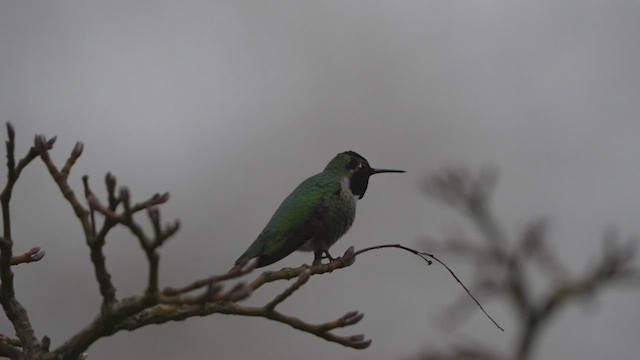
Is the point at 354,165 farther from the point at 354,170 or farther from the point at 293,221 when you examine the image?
the point at 293,221

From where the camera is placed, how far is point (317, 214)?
8500mm

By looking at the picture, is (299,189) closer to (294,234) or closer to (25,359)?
(294,234)

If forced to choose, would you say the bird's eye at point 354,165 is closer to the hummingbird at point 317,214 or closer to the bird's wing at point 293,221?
the hummingbird at point 317,214

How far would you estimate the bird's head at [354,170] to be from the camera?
945cm

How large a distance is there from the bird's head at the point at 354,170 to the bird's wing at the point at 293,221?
0.27m

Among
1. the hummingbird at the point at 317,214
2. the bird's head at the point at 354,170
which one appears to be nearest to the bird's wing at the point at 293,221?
the hummingbird at the point at 317,214

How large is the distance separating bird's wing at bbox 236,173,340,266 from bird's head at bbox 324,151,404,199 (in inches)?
10.6

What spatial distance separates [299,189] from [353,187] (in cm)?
77

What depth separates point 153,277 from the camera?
332cm

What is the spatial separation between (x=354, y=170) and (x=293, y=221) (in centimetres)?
157

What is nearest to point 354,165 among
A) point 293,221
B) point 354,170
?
point 354,170

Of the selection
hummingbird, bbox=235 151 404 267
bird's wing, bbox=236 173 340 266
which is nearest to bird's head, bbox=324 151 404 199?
hummingbird, bbox=235 151 404 267

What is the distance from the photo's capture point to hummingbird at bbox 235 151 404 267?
784 cm

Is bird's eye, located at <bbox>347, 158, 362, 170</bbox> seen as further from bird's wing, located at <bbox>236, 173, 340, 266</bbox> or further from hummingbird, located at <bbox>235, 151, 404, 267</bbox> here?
bird's wing, located at <bbox>236, 173, 340, 266</bbox>
